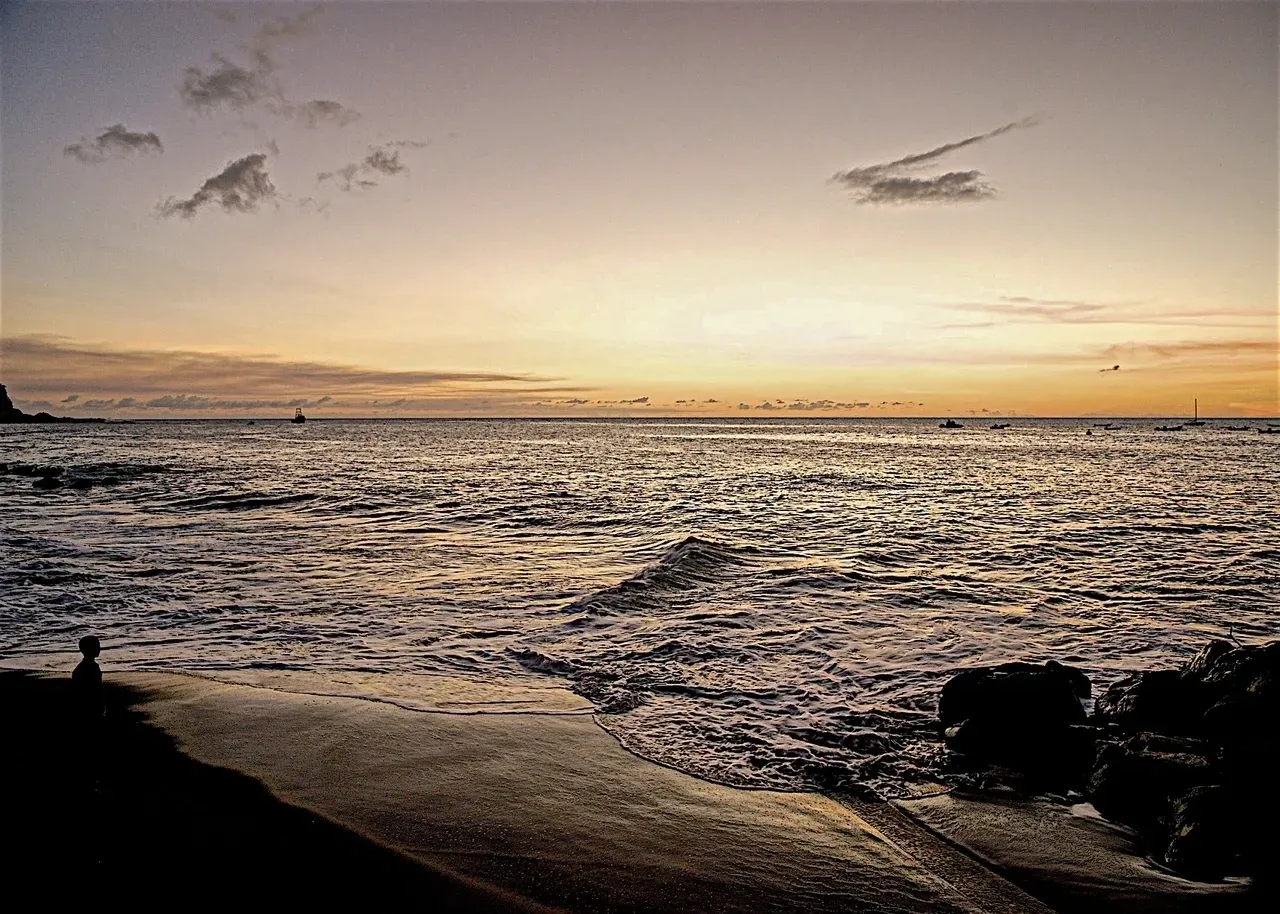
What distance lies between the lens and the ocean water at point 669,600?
33.8 feet

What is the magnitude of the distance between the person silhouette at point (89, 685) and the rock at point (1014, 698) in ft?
30.8

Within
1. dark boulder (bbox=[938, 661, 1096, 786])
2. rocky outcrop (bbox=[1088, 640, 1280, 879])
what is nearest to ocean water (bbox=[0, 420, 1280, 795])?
dark boulder (bbox=[938, 661, 1096, 786])

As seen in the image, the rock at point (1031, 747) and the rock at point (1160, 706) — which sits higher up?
the rock at point (1160, 706)

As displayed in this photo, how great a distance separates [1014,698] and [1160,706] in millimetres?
1841

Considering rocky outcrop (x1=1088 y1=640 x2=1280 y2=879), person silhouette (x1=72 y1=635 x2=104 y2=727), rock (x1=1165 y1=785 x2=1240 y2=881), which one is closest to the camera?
rock (x1=1165 y1=785 x2=1240 y2=881)

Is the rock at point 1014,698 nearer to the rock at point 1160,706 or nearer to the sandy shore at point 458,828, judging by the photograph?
the rock at point 1160,706

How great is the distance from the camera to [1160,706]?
9008mm

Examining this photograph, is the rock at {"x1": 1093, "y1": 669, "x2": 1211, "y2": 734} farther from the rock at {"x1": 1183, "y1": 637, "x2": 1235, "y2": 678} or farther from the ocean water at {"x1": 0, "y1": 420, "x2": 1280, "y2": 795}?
the ocean water at {"x1": 0, "y1": 420, "x2": 1280, "y2": 795}

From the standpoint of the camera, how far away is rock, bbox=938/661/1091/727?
28.6ft

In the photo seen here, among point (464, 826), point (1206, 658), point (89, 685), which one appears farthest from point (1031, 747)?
point (89, 685)

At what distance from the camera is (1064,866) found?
6.31 meters

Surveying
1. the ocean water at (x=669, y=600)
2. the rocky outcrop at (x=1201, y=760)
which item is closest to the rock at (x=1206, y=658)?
the rocky outcrop at (x=1201, y=760)

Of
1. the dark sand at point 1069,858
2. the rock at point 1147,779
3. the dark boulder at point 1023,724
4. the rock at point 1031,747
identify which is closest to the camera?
the dark sand at point 1069,858

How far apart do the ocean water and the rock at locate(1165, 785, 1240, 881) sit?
217 centimetres
